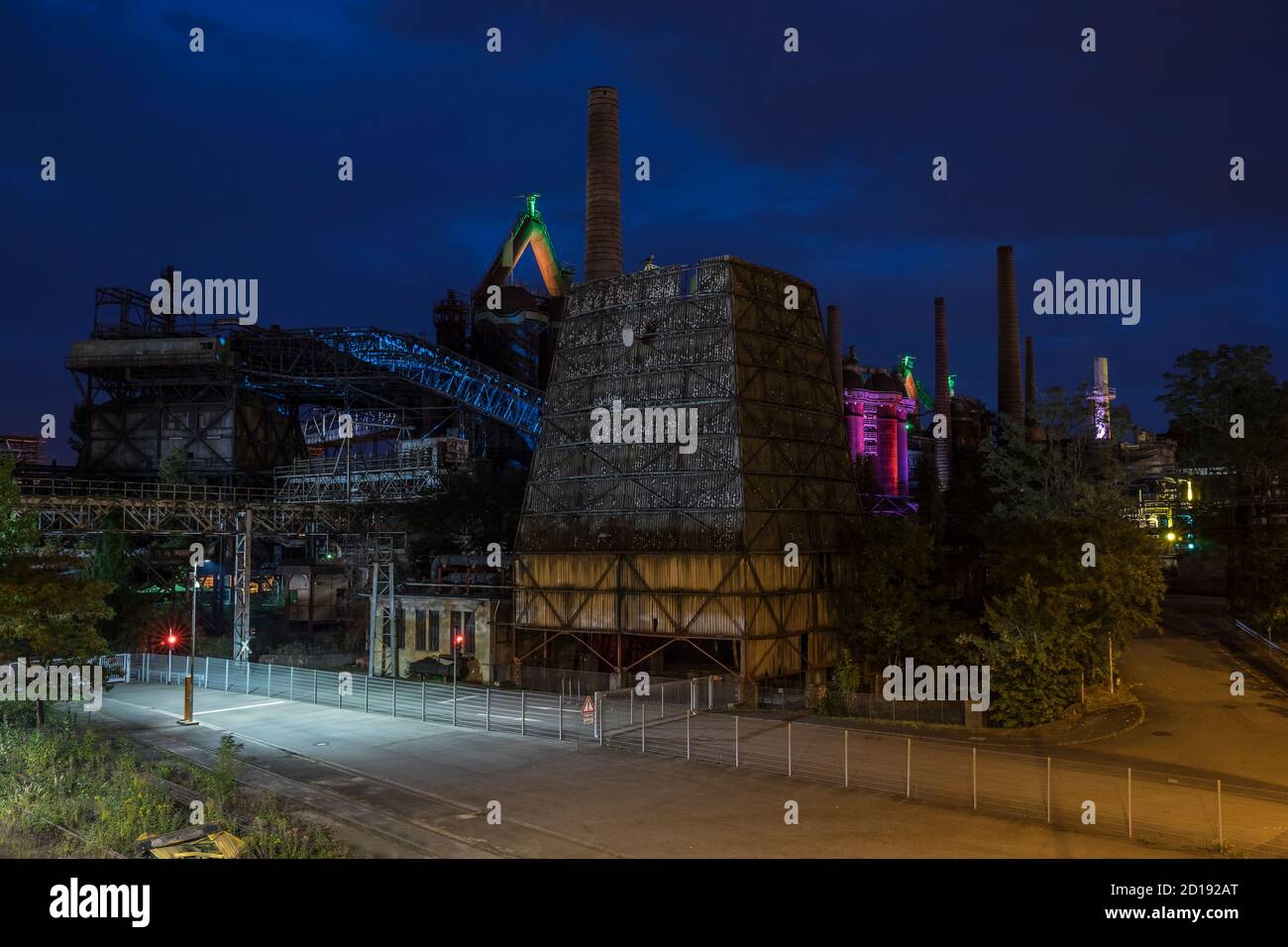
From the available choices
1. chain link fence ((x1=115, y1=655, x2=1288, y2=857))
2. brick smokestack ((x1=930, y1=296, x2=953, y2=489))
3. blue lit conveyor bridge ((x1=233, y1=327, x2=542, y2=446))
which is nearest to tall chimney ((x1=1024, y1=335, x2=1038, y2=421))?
brick smokestack ((x1=930, y1=296, x2=953, y2=489))

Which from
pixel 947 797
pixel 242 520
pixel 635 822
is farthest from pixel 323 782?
pixel 242 520

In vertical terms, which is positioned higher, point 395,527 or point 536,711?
point 395,527

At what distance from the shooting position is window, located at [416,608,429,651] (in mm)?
46281

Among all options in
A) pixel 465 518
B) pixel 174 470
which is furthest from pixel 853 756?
pixel 174 470

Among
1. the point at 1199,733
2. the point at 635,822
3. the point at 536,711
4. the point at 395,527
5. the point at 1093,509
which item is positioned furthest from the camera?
the point at 395,527

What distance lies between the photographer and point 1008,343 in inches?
3428

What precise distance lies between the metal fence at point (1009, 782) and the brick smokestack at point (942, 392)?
70362mm

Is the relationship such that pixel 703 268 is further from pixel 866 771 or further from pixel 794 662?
pixel 866 771

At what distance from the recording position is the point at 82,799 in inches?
791

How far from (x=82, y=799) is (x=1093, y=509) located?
3452 centimetres

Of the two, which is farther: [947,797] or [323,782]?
[323,782]

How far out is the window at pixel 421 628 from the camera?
46.3 meters

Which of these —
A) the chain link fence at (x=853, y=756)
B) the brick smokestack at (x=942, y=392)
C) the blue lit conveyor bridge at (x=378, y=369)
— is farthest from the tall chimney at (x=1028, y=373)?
the chain link fence at (x=853, y=756)
